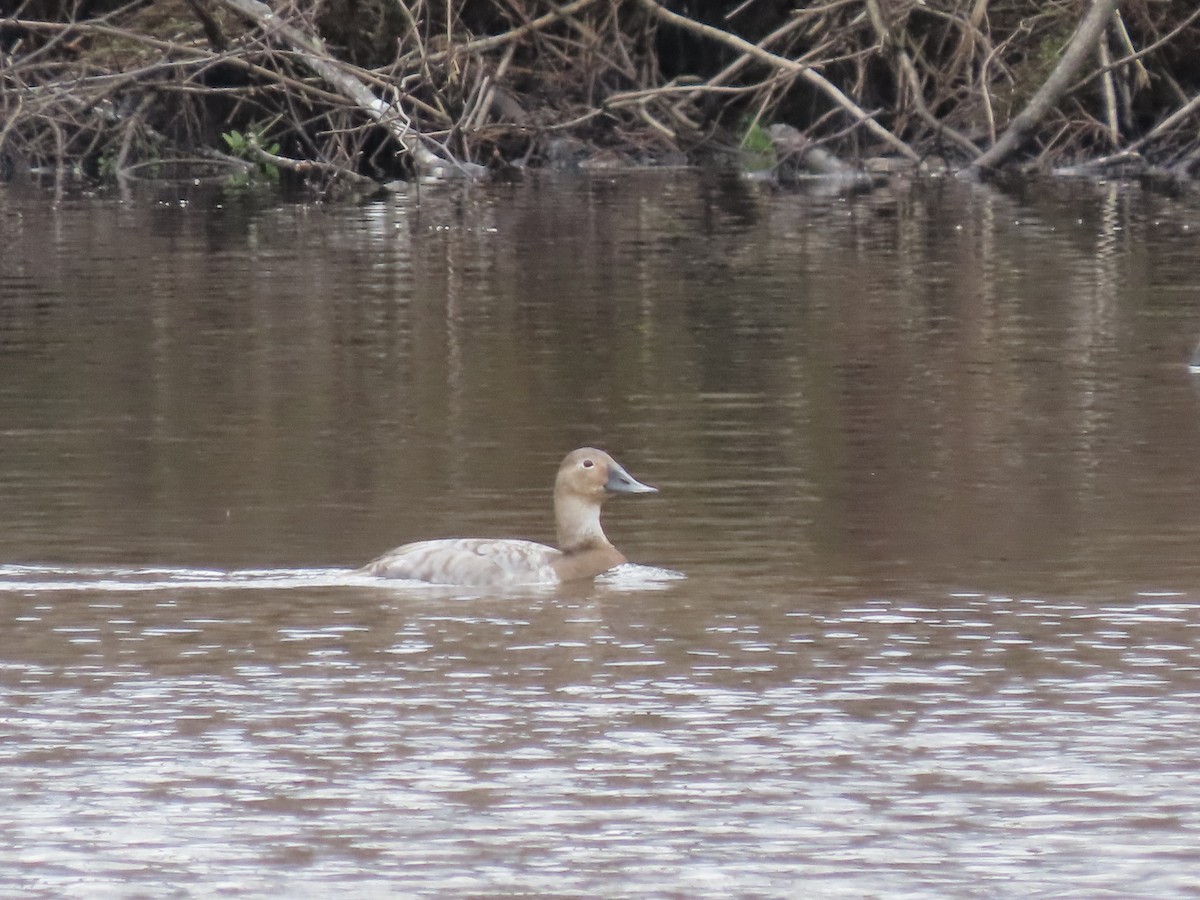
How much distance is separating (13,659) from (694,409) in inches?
194

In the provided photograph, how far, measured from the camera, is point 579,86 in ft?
94.6

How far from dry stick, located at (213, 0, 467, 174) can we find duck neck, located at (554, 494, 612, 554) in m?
16.0

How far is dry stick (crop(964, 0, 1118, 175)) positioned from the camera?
2333 centimetres

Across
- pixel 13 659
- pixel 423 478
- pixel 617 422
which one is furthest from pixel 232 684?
pixel 617 422

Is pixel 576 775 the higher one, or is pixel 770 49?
pixel 770 49

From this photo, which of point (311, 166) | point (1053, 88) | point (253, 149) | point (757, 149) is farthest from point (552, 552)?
point (757, 149)

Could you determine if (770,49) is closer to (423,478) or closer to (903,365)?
(903,365)

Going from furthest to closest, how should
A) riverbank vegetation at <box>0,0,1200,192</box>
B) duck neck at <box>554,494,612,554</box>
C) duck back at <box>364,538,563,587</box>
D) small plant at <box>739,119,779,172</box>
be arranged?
small plant at <box>739,119,779,172</box> < riverbank vegetation at <box>0,0,1200,192</box> < duck neck at <box>554,494,612,554</box> < duck back at <box>364,538,563,587</box>

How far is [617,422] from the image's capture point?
35.7 feet

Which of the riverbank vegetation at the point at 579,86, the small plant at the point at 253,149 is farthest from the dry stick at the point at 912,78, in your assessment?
the small plant at the point at 253,149

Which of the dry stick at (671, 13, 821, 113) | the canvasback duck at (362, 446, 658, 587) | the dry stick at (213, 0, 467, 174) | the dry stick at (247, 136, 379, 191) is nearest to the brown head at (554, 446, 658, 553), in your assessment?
the canvasback duck at (362, 446, 658, 587)

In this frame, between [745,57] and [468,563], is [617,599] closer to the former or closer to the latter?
[468,563]

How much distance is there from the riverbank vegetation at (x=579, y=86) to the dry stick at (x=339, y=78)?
0.11ft

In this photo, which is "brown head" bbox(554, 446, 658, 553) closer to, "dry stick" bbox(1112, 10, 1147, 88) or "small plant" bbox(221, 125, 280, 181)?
"dry stick" bbox(1112, 10, 1147, 88)
